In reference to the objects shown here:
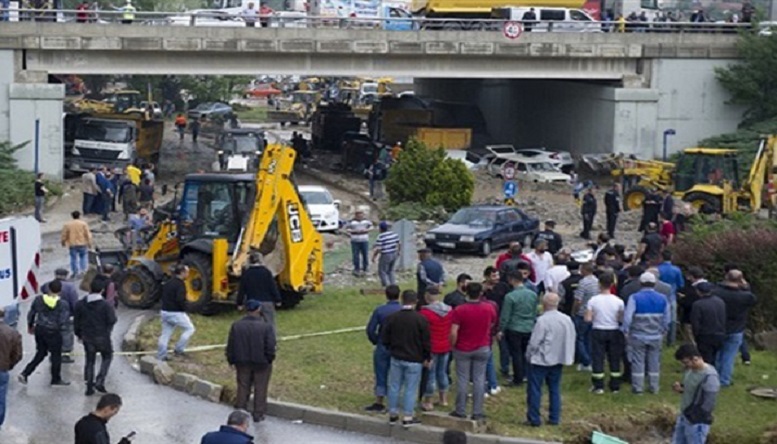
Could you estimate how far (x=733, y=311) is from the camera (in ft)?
62.9

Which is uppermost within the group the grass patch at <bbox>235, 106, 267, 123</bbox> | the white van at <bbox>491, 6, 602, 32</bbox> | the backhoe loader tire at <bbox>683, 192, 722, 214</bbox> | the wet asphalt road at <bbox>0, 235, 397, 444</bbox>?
the white van at <bbox>491, 6, 602, 32</bbox>

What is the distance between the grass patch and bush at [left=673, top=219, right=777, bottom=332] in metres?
63.3

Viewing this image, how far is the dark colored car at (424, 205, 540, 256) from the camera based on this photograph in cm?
3456

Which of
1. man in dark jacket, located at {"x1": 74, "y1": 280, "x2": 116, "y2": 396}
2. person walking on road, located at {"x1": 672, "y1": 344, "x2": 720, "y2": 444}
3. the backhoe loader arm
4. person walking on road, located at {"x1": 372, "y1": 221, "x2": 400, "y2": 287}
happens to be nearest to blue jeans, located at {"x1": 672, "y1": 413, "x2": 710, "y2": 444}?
person walking on road, located at {"x1": 672, "y1": 344, "x2": 720, "y2": 444}

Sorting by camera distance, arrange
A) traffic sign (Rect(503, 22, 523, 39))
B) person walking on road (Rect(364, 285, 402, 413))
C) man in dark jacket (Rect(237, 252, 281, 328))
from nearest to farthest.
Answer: person walking on road (Rect(364, 285, 402, 413)) → man in dark jacket (Rect(237, 252, 281, 328)) → traffic sign (Rect(503, 22, 523, 39))

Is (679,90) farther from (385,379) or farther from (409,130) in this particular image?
(385,379)

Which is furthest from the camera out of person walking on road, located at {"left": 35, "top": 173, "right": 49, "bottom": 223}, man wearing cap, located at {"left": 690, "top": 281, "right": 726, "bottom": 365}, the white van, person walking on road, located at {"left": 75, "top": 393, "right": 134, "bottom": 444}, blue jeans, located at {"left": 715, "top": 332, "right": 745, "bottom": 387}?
the white van

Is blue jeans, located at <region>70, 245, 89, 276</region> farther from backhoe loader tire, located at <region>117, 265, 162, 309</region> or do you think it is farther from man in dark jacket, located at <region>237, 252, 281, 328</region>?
man in dark jacket, located at <region>237, 252, 281, 328</region>

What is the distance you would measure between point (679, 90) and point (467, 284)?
3626 cm

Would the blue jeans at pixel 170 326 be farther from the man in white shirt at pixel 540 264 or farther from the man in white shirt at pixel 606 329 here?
the man in white shirt at pixel 606 329

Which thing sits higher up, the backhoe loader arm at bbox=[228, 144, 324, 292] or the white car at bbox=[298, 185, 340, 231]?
the backhoe loader arm at bbox=[228, 144, 324, 292]

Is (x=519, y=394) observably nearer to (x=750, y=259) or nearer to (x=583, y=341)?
(x=583, y=341)

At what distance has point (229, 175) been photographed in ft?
82.9

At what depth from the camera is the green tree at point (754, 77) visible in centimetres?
5231
